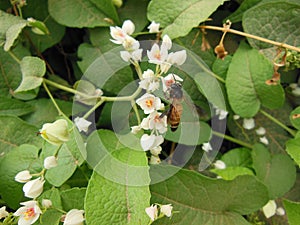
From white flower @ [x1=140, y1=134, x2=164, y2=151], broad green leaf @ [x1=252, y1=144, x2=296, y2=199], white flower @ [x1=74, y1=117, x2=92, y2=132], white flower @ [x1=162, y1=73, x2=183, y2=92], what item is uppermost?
white flower @ [x1=162, y1=73, x2=183, y2=92]

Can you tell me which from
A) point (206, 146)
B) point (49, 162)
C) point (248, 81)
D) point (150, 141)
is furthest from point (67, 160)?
point (248, 81)

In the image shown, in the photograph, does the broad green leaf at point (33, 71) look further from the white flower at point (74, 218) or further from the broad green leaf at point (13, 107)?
the white flower at point (74, 218)

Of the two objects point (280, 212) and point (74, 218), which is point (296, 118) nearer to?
point (280, 212)

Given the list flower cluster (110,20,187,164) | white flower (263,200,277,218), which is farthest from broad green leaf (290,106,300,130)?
flower cluster (110,20,187,164)

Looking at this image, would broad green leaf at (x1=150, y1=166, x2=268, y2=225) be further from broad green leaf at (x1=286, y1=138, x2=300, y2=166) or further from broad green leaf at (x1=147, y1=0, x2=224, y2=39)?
broad green leaf at (x1=147, y1=0, x2=224, y2=39)

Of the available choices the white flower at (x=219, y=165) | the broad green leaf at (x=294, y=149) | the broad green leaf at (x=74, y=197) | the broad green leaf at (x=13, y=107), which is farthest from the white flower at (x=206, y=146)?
the broad green leaf at (x=13, y=107)
